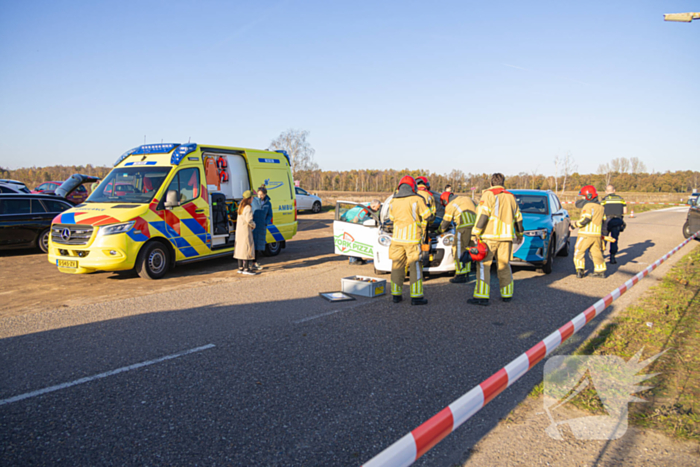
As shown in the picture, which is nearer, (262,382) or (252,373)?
(262,382)

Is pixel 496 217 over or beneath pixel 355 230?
over

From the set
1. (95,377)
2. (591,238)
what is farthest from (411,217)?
(591,238)

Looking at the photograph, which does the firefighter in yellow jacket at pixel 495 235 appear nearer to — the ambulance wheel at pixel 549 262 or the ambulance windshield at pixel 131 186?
the ambulance wheel at pixel 549 262

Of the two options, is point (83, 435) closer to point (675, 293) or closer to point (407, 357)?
point (407, 357)

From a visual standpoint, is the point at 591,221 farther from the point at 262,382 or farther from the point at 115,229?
the point at 115,229

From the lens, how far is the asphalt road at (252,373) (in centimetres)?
304

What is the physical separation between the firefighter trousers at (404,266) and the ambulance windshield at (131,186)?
210 inches

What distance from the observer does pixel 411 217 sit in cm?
681

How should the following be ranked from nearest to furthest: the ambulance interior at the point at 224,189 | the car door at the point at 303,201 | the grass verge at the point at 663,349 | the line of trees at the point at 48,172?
the grass verge at the point at 663,349
the ambulance interior at the point at 224,189
the car door at the point at 303,201
the line of trees at the point at 48,172

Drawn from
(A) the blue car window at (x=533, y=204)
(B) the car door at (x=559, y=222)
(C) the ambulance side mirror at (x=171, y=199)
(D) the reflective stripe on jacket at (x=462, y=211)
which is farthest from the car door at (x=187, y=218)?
(B) the car door at (x=559, y=222)

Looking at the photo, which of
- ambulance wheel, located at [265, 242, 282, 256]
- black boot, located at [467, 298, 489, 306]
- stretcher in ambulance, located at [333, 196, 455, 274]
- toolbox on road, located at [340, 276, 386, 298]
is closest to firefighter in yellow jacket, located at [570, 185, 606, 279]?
stretcher in ambulance, located at [333, 196, 455, 274]

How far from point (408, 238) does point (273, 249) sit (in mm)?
6090

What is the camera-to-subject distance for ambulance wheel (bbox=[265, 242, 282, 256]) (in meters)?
11.9

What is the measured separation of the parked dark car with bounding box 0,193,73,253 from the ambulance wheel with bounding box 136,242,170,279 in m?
5.34
